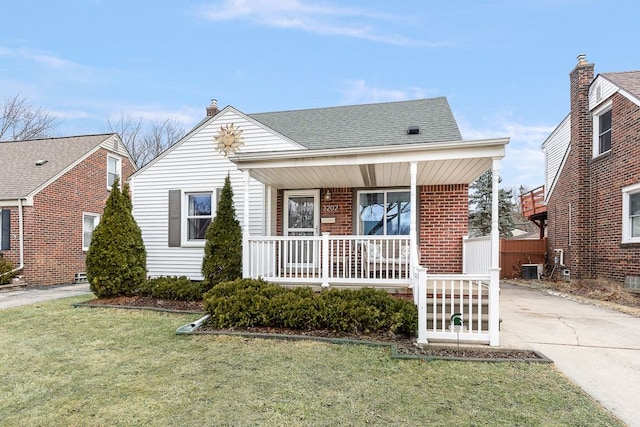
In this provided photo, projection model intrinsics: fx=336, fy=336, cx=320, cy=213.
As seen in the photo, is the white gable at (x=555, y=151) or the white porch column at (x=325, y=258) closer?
the white porch column at (x=325, y=258)

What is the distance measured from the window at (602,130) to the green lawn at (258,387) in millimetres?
9823

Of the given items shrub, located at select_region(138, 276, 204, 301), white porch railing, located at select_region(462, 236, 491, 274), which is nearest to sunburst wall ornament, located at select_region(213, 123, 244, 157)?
shrub, located at select_region(138, 276, 204, 301)

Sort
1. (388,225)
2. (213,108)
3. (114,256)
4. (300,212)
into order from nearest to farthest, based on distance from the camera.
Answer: (114,256)
(388,225)
(300,212)
(213,108)

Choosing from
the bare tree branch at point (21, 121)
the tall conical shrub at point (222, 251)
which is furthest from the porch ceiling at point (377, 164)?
the bare tree branch at point (21, 121)

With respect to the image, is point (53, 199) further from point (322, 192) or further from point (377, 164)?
point (377, 164)

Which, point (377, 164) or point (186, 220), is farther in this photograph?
point (186, 220)

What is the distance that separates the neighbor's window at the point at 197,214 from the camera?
917 centimetres

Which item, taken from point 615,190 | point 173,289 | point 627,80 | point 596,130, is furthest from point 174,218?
point 627,80

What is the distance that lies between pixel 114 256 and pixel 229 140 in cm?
394

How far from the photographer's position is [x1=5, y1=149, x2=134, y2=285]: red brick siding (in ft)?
36.7

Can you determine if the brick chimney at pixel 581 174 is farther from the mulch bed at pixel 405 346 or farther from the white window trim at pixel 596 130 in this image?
the mulch bed at pixel 405 346

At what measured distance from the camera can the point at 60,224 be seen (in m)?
12.2

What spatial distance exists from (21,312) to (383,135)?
8.72 metres

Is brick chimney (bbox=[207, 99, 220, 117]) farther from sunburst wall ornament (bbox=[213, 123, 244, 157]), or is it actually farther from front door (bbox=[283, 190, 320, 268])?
front door (bbox=[283, 190, 320, 268])
